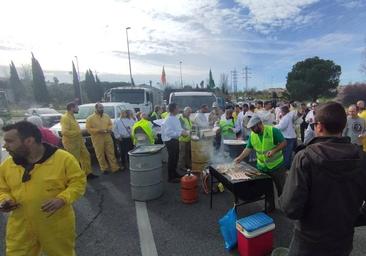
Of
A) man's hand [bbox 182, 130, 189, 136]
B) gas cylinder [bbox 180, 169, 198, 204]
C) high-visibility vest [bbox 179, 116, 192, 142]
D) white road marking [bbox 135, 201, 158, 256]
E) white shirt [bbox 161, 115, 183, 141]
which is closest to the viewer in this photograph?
white road marking [bbox 135, 201, 158, 256]

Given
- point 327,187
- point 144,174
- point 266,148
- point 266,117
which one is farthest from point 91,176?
point 327,187

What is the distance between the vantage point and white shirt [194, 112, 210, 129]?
9023mm

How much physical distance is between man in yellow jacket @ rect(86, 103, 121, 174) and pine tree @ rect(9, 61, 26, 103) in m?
62.2

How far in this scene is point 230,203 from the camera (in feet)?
18.1

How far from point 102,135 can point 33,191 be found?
5416 mm

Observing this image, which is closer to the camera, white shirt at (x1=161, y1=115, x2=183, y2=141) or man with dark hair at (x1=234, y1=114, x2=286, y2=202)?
man with dark hair at (x1=234, y1=114, x2=286, y2=202)

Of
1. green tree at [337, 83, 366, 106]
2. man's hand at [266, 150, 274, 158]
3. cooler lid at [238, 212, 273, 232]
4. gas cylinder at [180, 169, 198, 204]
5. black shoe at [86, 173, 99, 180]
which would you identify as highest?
man's hand at [266, 150, 274, 158]

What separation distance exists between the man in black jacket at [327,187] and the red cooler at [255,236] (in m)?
1.49

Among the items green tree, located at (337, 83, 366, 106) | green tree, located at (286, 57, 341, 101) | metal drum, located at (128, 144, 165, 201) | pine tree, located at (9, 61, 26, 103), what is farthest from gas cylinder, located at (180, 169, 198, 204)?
pine tree, located at (9, 61, 26, 103)

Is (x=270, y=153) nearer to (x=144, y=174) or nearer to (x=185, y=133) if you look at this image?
(x=144, y=174)

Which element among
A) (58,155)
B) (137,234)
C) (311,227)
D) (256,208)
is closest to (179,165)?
(256,208)

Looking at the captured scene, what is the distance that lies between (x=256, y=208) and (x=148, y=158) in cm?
238

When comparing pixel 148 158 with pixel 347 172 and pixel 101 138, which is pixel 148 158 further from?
pixel 347 172

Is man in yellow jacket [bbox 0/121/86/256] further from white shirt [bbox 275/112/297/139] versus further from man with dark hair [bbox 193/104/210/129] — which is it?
man with dark hair [bbox 193/104/210/129]
